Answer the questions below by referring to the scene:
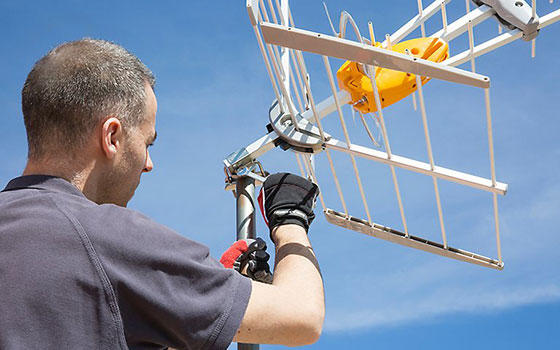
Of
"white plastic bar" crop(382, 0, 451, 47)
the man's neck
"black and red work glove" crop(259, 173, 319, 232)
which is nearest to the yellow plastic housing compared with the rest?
"white plastic bar" crop(382, 0, 451, 47)

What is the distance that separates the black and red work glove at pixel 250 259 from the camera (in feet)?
8.21

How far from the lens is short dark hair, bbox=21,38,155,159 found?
1.73 meters

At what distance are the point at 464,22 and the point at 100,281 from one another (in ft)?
8.83

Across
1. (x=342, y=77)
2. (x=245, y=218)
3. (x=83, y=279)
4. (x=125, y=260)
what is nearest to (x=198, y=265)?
(x=125, y=260)

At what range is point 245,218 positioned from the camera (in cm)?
288

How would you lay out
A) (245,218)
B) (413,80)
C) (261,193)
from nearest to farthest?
(261,193)
(245,218)
(413,80)

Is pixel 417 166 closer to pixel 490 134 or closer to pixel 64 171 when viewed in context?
pixel 490 134

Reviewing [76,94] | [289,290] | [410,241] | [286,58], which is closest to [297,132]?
[286,58]

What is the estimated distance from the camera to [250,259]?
2.53m

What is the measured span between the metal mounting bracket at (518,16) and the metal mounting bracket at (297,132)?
133 centimetres

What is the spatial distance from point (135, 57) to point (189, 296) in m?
0.77

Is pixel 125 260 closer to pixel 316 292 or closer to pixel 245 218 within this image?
pixel 316 292

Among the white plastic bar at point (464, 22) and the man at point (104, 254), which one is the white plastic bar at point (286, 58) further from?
the man at point (104, 254)

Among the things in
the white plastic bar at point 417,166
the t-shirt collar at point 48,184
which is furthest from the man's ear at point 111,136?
the white plastic bar at point 417,166
